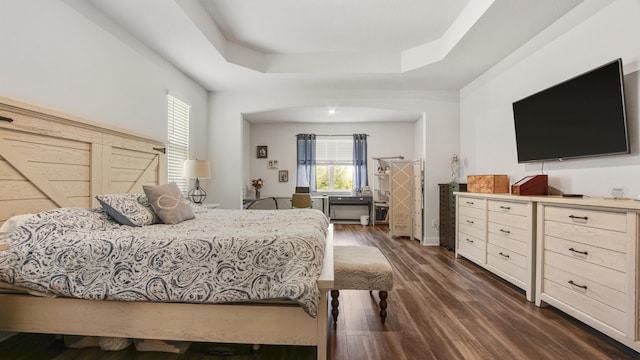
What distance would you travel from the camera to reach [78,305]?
154 cm

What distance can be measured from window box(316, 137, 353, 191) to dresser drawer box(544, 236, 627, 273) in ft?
16.1

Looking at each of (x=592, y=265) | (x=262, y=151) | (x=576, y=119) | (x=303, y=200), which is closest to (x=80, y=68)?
(x=303, y=200)

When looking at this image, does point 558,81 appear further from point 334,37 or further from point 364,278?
point 364,278

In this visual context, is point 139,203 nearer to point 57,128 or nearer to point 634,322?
point 57,128

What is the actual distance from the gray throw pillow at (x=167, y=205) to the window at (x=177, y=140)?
1.42 m

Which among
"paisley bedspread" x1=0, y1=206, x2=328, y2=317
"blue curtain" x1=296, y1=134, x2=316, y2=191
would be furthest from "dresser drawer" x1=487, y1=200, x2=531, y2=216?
"blue curtain" x1=296, y1=134, x2=316, y2=191

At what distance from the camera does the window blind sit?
22.6 feet

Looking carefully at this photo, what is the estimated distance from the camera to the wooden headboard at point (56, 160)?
1.72 meters

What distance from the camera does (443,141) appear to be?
181 inches

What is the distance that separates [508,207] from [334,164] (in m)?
4.55

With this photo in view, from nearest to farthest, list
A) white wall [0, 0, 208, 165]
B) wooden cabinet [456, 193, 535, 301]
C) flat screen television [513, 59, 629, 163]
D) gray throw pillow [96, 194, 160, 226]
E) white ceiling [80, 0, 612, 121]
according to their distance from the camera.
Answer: white wall [0, 0, 208, 165] < gray throw pillow [96, 194, 160, 226] < flat screen television [513, 59, 629, 163] < wooden cabinet [456, 193, 535, 301] < white ceiling [80, 0, 612, 121]

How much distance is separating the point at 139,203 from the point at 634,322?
331 centimetres

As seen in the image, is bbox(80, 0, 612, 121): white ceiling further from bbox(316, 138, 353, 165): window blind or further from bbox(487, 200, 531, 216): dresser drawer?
bbox(316, 138, 353, 165): window blind

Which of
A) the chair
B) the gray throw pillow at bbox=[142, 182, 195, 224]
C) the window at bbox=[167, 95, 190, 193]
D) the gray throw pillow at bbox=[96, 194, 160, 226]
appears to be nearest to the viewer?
the gray throw pillow at bbox=[96, 194, 160, 226]
